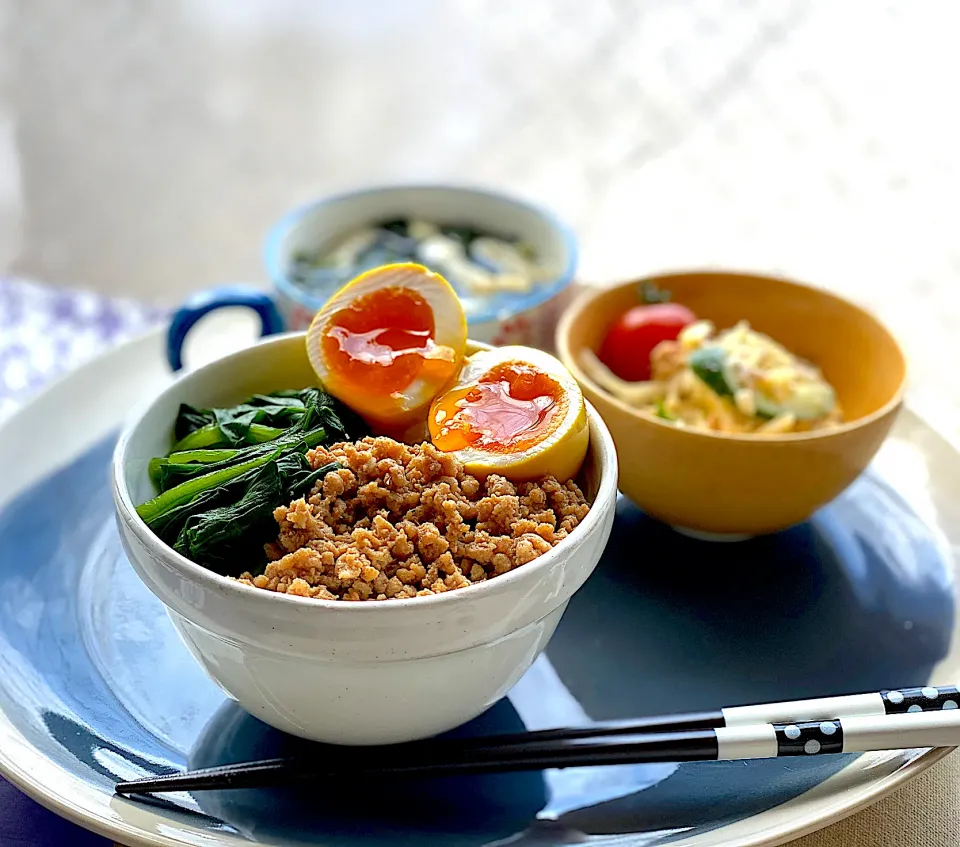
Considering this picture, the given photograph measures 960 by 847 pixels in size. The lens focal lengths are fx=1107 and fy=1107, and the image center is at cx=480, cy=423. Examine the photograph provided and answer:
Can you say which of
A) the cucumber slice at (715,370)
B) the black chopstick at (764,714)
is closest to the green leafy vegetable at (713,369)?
the cucumber slice at (715,370)

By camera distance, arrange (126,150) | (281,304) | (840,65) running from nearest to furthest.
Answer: (281,304)
(840,65)
(126,150)

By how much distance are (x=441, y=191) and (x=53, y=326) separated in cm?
92

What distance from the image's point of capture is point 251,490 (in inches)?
44.4

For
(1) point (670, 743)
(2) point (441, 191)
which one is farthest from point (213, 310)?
(1) point (670, 743)

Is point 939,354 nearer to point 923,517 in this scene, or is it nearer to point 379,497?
point 923,517

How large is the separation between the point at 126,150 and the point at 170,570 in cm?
221

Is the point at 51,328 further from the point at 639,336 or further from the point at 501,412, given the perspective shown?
the point at 501,412

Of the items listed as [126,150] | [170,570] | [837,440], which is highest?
[170,570]

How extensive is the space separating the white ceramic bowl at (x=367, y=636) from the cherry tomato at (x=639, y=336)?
545 mm

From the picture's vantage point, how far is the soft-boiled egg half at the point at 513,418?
3.83ft

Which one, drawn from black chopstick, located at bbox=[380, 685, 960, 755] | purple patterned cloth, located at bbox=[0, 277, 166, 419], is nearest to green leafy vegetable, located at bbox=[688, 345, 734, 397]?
black chopstick, located at bbox=[380, 685, 960, 755]

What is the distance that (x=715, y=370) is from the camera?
5.28 ft

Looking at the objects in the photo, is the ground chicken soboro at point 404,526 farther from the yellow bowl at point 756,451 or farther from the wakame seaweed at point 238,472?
the yellow bowl at point 756,451

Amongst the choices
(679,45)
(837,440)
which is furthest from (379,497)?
(679,45)
